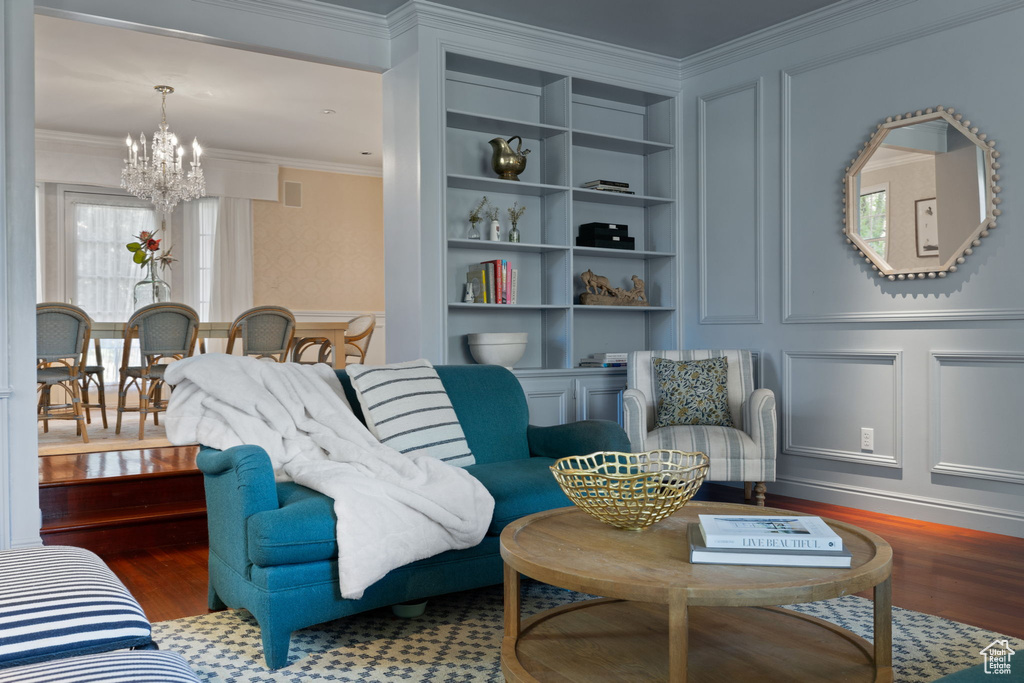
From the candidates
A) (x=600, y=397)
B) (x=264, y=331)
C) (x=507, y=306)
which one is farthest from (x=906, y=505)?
(x=264, y=331)

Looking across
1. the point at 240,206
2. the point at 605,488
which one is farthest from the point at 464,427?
the point at 240,206

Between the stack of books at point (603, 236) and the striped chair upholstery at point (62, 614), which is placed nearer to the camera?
the striped chair upholstery at point (62, 614)

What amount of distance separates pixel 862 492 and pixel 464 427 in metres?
2.38

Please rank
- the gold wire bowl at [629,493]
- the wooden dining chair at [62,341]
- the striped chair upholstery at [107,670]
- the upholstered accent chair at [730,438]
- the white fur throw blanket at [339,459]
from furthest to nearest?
the wooden dining chair at [62,341]
the upholstered accent chair at [730,438]
the white fur throw blanket at [339,459]
the gold wire bowl at [629,493]
the striped chair upholstery at [107,670]

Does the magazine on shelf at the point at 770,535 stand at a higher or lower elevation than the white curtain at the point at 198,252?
lower

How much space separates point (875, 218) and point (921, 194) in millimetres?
270

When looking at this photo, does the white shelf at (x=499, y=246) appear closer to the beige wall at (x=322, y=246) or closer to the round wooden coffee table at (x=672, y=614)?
the round wooden coffee table at (x=672, y=614)

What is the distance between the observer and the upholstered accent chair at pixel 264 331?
5.98 meters

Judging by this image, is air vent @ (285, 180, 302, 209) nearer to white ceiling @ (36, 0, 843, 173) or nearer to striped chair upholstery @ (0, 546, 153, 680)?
white ceiling @ (36, 0, 843, 173)

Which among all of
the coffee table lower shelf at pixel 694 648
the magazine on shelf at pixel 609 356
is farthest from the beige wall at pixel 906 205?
the coffee table lower shelf at pixel 694 648

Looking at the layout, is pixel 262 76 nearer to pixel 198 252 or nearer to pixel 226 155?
pixel 226 155

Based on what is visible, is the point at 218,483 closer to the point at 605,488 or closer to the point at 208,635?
the point at 208,635

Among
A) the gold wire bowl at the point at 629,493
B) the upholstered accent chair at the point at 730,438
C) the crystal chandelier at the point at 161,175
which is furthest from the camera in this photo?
the crystal chandelier at the point at 161,175

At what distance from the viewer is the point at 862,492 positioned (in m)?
4.34
